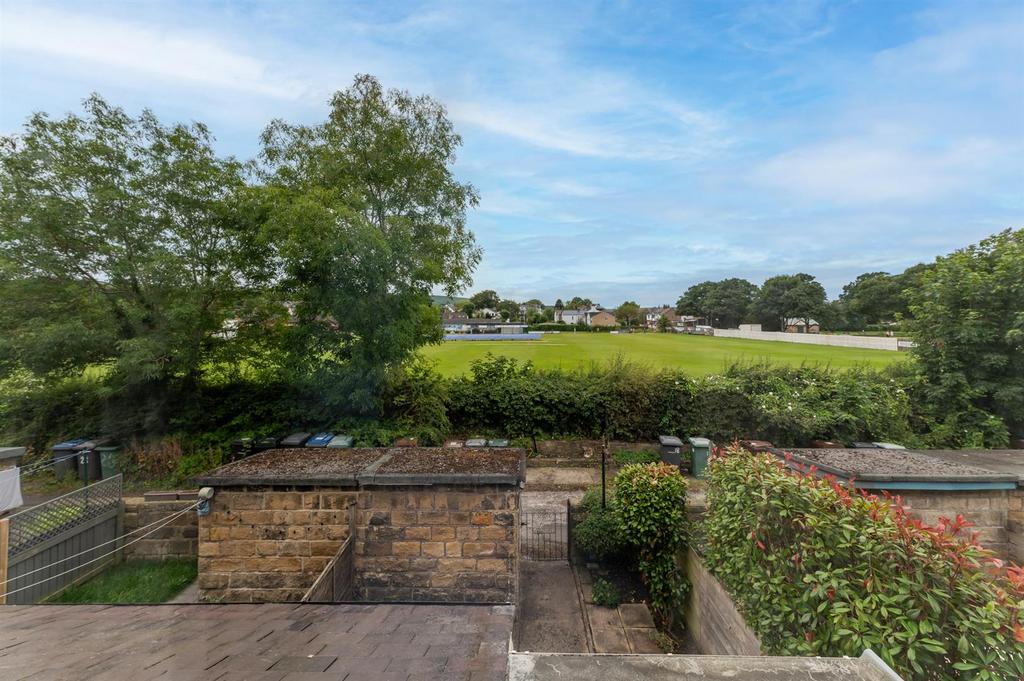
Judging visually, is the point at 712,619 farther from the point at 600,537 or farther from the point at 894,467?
the point at 894,467

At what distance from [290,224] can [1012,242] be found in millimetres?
15009

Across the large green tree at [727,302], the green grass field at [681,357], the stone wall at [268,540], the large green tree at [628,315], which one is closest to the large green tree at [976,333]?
the green grass field at [681,357]

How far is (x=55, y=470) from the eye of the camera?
8859mm

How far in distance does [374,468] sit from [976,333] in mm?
12092

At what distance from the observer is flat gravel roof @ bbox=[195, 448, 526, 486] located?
4004 millimetres

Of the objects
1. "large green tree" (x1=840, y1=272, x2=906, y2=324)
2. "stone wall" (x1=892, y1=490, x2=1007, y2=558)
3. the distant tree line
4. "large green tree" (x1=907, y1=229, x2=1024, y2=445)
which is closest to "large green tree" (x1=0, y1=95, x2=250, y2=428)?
"stone wall" (x1=892, y1=490, x2=1007, y2=558)

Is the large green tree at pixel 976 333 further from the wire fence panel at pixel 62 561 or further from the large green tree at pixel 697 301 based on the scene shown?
the large green tree at pixel 697 301

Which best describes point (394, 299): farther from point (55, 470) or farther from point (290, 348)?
point (55, 470)

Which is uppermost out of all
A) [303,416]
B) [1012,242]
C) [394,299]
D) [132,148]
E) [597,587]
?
[132,148]

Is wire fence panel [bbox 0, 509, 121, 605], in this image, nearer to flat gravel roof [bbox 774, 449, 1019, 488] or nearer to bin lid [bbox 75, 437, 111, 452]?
bin lid [bbox 75, 437, 111, 452]

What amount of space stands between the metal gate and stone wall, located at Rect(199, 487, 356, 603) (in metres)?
2.48

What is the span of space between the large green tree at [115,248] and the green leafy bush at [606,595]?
8.73 metres

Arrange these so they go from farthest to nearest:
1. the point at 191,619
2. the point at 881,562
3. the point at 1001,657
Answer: the point at 191,619 → the point at 881,562 → the point at 1001,657

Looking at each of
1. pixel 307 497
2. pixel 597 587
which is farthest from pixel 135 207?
pixel 597 587
